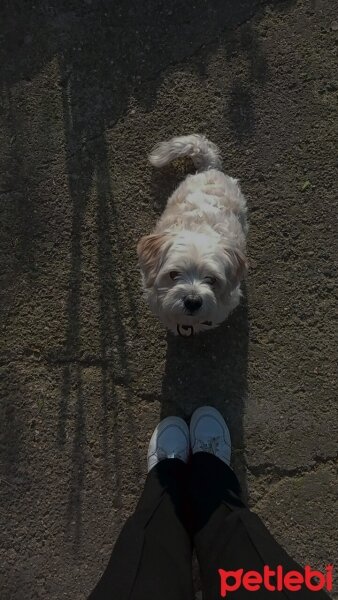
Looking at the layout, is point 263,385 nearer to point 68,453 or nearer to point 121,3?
point 68,453

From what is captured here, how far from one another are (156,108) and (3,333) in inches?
72.3

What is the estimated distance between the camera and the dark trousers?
2.39 metres

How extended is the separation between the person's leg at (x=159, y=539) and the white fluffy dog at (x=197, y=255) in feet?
2.46

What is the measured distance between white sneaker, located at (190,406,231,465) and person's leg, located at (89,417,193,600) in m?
0.08

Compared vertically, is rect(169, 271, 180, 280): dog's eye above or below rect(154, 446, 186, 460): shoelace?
above

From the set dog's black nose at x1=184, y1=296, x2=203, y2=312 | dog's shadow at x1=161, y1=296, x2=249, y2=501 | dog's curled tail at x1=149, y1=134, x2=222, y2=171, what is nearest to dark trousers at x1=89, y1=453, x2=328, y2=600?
dog's shadow at x1=161, y1=296, x2=249, y2=501

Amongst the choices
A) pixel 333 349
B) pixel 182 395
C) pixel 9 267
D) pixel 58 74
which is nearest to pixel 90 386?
pixel 182 395

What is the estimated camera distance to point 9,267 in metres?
3.42

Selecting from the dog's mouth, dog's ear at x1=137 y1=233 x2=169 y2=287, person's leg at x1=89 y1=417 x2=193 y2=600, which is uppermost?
dog's ear at x1=137 y1=233 x2=169 y2=287

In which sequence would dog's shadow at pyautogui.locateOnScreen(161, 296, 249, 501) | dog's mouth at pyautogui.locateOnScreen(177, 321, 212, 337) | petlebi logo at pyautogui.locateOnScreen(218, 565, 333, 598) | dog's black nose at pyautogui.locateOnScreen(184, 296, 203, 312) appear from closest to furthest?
1. petlebi logo at pyautogui.locateOnScreen(218, 565, 333, 598)
2. dog's black nose at pyautogui.locateOnScreen(184, 296, 203, 312)
3. dog's mouth at pyautogui.locateOnScreen(177, 321, 212, 337)
4. dog's shadow at pyautogui.locateOnScreen(161, 296, 249, 501)

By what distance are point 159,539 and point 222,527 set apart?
332mm

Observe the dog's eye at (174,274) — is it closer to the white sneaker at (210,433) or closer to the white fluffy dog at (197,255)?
the white fluffy dog at (197,255)

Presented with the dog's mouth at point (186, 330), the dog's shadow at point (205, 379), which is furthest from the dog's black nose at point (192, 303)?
the dog's shadow at point (205, 379)

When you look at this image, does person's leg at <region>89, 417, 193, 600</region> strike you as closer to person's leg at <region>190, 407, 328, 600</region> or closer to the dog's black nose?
person's leg at <region>190, 407, 328, 600</region>
